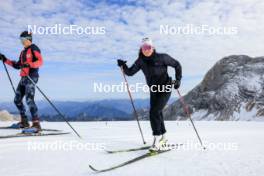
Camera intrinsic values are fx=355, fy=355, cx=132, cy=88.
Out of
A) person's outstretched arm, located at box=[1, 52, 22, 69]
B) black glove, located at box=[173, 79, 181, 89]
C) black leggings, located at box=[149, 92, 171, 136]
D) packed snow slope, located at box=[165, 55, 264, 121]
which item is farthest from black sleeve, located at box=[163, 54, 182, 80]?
packed snow slope, located at box=[165, 55, 264, 121]

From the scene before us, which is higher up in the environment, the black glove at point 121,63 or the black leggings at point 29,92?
the black glove at point 121,63

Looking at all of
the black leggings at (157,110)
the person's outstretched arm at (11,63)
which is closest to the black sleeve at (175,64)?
the black leggings at (157,110)

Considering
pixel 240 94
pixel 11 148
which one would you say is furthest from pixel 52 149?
pixel 240 94

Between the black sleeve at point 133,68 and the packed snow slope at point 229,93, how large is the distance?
58.7 metres

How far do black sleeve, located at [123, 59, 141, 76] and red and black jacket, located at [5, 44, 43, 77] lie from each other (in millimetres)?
3294

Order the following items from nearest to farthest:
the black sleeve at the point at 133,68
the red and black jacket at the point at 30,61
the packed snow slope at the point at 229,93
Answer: the black sleeve at the point at 133,68
the red and black jacket at the point at 30,61
the packed snow slope at the point at 229,93

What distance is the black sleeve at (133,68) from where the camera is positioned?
7.35m

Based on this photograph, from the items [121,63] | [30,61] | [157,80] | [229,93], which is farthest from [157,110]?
[229,93]

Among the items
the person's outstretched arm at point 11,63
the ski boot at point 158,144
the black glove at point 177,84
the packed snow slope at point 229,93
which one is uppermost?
the person's outstretched arm at point 11,63

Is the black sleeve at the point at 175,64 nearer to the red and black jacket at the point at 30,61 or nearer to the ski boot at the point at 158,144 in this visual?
the ski boot at the point at 158,144

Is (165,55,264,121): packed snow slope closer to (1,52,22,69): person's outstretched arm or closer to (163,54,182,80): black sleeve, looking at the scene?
(1,52,22,69): person's outstretched arm

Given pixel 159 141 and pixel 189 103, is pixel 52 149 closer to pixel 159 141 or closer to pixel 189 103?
pixel 159 141

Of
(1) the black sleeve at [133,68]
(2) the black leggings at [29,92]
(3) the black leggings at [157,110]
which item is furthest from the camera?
(2) the black leggings at [29,92]

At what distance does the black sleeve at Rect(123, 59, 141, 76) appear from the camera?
7.35 m
